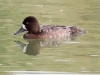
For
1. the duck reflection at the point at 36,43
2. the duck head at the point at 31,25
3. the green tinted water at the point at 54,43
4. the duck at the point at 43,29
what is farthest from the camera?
the duck head at the point at 31,25

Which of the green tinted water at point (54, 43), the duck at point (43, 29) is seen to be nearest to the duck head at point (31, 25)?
the duck at point (43, 29)

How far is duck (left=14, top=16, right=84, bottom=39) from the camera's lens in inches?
526

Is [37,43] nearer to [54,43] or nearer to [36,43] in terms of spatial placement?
[36,43]

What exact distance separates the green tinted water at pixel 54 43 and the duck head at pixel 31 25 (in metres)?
0.28

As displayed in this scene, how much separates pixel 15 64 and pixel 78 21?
5828 millimetres

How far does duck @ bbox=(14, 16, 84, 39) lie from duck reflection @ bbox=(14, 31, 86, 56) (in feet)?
0.74

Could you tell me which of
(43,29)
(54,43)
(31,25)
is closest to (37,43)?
(54,43)

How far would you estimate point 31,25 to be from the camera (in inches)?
536

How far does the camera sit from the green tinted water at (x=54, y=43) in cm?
963

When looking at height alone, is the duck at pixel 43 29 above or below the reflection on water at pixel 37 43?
above

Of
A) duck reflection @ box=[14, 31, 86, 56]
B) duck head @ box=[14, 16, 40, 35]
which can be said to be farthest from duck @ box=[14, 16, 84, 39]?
duck reflection @ box=[14, 31, 86, 56]

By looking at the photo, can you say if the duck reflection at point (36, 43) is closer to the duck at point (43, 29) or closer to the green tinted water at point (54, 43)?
the green tinted water at point (54, 43)

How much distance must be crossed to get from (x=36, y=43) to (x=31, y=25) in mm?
1162

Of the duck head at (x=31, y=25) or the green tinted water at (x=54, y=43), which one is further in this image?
the duck head at (x=31, y=25)
